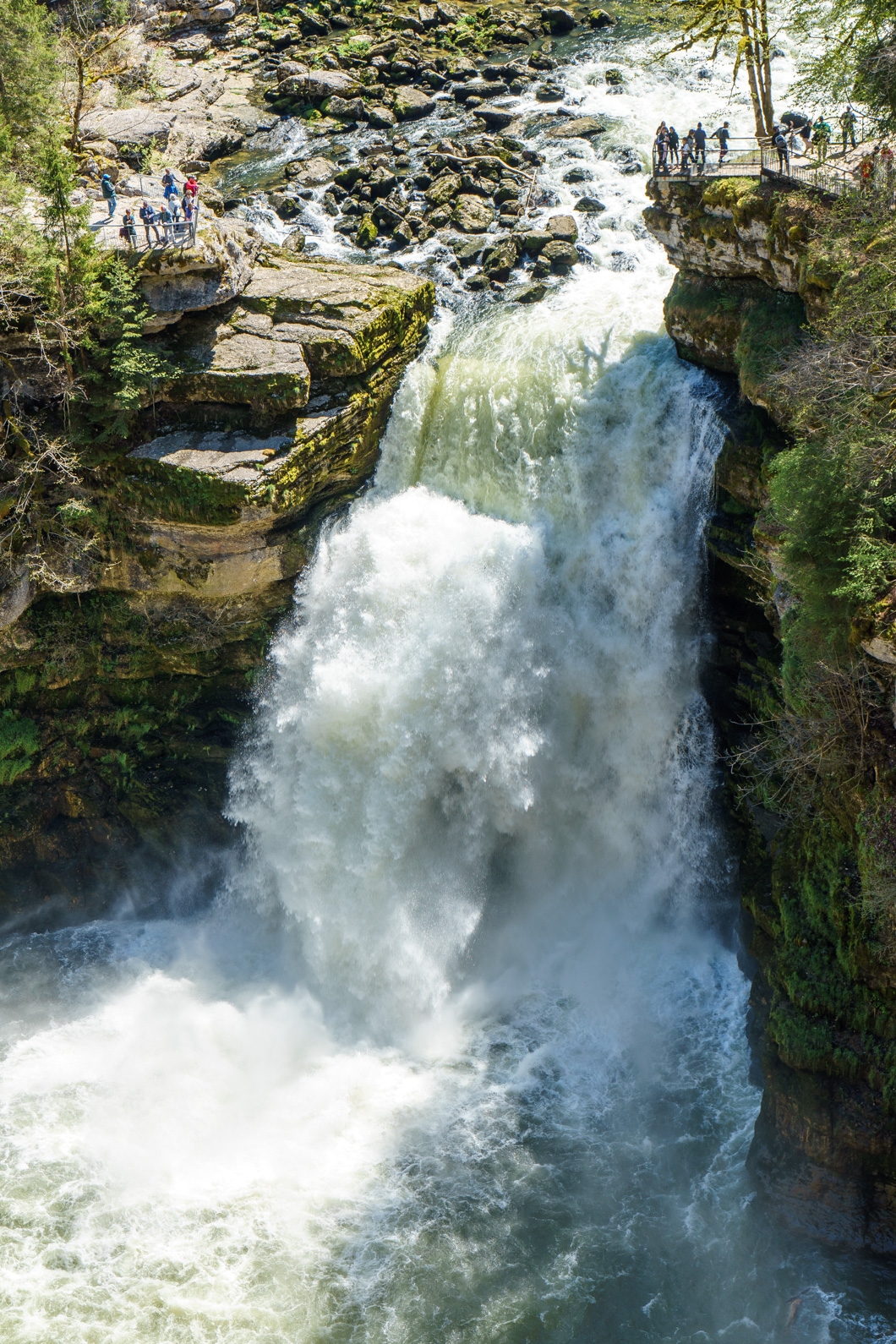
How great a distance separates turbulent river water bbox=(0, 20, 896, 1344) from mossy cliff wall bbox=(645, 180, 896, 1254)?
743 millimetres

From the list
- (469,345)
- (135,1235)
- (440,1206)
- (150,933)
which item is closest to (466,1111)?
(440,1206)

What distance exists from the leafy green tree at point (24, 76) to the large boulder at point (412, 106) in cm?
1476

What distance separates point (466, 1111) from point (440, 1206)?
193cm

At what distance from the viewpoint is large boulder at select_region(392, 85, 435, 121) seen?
37.5 m

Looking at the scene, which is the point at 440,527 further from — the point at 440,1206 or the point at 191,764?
the point at 440,1206

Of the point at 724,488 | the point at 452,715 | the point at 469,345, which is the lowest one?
the point at 452,715

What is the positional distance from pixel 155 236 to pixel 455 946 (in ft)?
55.8

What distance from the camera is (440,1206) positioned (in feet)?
57.5

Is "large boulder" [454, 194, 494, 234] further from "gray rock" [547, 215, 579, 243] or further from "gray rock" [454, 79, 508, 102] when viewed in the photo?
"gray rock" [454, 79, 508, 102]

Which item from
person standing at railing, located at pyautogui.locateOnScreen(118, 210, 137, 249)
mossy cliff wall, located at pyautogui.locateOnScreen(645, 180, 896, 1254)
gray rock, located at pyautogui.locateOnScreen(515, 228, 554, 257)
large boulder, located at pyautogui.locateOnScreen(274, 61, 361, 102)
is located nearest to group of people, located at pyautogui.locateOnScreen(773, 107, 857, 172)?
mossy cliff wall, located at pyautogui.locateOnScreen(645, 180, 896, 1254)

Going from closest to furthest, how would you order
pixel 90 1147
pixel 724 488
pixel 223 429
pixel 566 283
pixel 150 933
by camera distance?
pixel 90 1147
pixel 724 488
pixel 223 429
pixel 150 933
pixel 566 283

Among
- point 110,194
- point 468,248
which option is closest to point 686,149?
point 468,248

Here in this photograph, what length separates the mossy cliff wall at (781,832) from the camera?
52.9ft

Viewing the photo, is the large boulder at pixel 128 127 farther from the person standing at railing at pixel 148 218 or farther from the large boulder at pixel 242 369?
the large boulder at pixel 242 369
